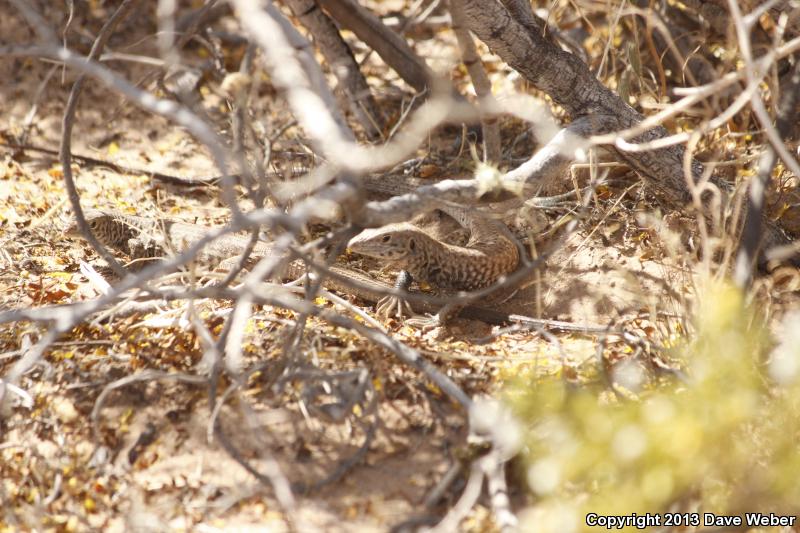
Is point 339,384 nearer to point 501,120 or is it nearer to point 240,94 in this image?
point 240,94

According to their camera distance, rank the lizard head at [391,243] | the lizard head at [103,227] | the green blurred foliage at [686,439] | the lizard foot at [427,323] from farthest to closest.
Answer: the lizard head at [103,227] < the lizard head at [391,243] < the lizard foot at [427,323] < the green blurred foliage at [686,439]

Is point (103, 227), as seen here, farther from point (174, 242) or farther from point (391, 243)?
point (391, 243)

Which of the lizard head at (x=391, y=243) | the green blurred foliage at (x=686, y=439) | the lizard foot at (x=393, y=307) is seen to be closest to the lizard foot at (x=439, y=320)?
the lizard foot at (x=393, y=307)

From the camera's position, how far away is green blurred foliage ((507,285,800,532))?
229cm

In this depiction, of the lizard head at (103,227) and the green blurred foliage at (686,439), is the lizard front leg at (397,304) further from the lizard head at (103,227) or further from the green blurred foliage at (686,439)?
the lizard head at (103,227)

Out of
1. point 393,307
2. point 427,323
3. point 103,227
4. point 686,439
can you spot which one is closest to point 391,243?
point 393,307

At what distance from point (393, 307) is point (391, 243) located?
1.31ft

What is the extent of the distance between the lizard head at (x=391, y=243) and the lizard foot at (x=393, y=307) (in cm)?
25

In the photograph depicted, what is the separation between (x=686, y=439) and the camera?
2.18 meters

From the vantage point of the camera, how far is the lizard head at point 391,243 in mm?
4391

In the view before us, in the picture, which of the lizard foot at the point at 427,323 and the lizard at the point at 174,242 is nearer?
the lizard foot at the point at 427,323

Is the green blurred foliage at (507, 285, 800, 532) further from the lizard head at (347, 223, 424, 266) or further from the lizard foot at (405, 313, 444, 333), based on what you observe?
the lizard head at (347, 223, 424, 266)

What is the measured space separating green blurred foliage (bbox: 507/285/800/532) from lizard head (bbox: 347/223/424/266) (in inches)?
63.2

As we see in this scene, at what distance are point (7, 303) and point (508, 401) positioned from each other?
9.73ft
